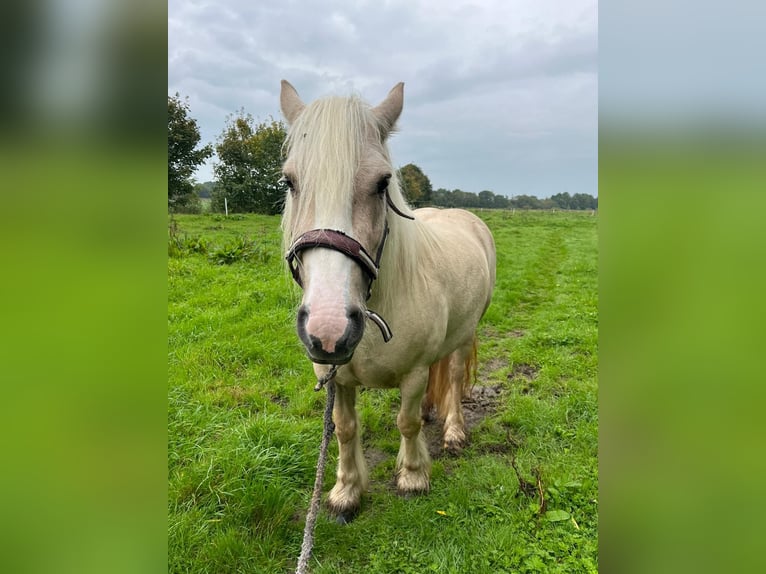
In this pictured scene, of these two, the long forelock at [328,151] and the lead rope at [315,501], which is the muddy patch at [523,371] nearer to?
the lead rope at [315,501]

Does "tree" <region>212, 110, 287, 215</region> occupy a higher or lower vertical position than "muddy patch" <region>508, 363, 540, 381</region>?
higher

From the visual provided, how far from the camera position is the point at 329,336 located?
1.36 m

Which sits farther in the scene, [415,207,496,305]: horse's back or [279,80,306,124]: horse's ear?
[415,207,496,305]: horse's back

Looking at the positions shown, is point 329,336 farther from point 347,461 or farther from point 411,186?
point 411,186

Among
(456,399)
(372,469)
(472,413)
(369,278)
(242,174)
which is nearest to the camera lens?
(369,278)

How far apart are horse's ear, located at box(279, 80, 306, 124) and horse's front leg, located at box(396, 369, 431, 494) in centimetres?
168

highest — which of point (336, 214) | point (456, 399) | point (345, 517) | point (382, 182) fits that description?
point (382, 182)

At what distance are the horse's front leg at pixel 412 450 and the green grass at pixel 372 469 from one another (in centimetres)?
10

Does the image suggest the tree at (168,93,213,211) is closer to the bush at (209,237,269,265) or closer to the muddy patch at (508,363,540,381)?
the muddy patch at (508,363,540,381)

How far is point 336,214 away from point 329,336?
486 millimetres

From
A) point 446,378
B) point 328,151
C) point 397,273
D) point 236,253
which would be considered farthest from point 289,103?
point 236,253

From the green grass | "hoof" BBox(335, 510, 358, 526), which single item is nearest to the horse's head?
the green grass

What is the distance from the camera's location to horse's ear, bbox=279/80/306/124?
2.10 meters
